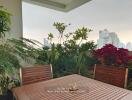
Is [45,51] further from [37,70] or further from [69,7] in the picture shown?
[69,7]

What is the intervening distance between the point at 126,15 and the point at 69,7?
1.49 metres

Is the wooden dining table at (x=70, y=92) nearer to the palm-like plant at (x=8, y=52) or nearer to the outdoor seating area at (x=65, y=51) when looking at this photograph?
the outdoor seating area at (x=65, y=51)

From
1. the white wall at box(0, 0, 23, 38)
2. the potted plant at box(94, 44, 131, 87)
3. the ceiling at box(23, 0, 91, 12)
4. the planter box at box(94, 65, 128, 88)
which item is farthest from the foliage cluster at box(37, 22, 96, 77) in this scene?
the ceiling at box(23, 0, 91, 12)

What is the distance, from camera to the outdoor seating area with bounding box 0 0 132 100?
4.82ft

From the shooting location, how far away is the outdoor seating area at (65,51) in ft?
4.82

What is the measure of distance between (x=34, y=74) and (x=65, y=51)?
1.13m

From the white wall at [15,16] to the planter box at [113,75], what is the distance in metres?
1.94

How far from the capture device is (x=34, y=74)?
1.89 m

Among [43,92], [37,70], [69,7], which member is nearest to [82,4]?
[69,7]

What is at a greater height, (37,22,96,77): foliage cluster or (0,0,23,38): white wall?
(0,0,23,38): white wall

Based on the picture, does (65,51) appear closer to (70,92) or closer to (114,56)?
(114,56)

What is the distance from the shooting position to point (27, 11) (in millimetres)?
3619

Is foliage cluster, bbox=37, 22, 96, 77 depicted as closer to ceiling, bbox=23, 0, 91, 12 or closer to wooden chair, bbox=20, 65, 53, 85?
wooden chair, bbox=20, 65, 53, 85

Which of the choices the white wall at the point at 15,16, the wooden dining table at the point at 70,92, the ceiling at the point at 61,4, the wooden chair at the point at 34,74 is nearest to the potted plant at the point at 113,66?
the wooden dining table at the point at 70,92
